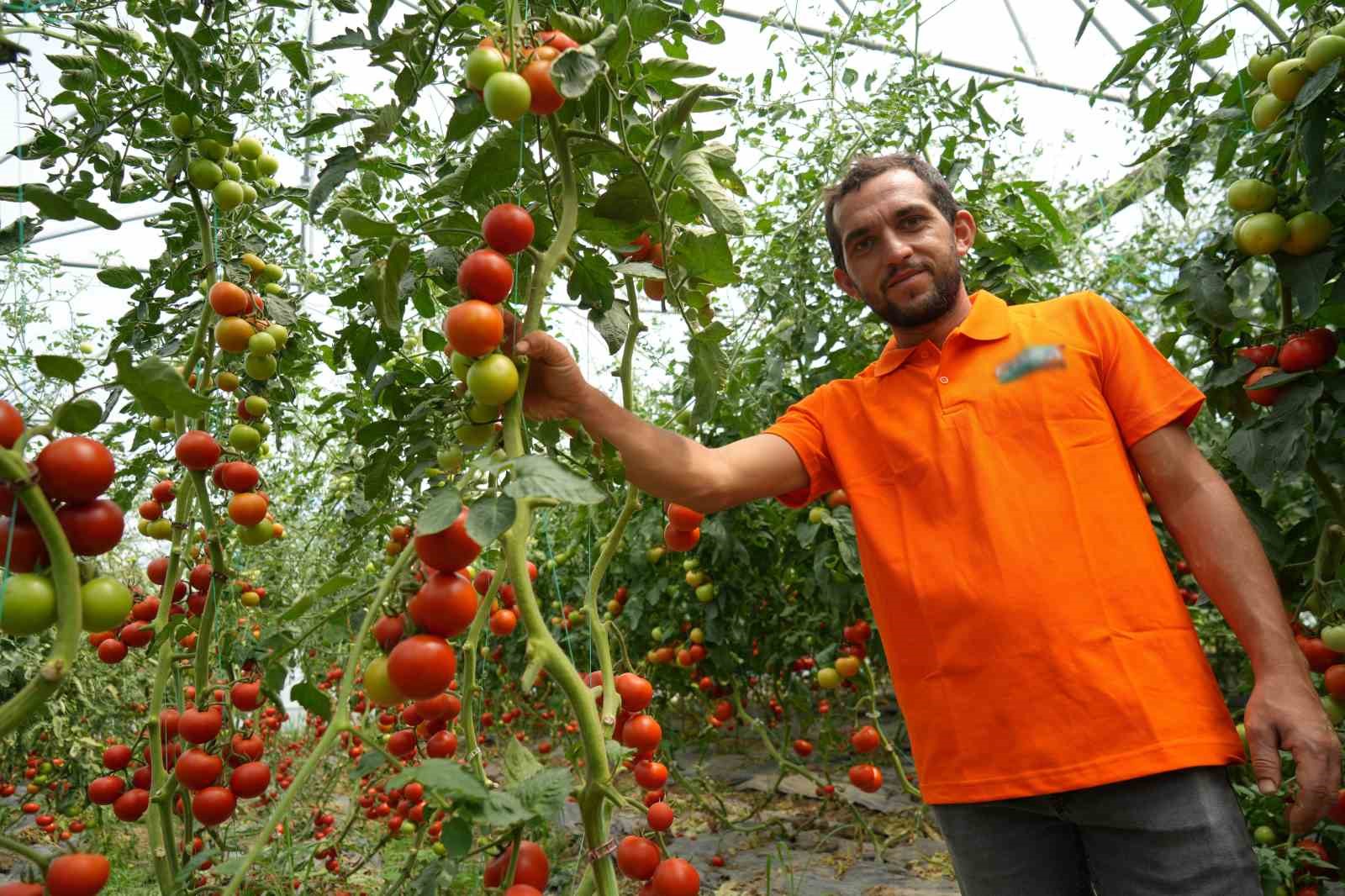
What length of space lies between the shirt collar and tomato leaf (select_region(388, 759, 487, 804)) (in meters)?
0.90

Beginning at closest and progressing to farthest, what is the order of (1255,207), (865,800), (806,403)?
1. (1255,207)
2. (806,403)
3. (865,800)

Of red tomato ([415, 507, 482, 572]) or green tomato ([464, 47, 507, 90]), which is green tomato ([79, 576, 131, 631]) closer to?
red tomato ([415, 507, 482, 572])

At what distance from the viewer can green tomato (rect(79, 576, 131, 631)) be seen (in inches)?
21.1

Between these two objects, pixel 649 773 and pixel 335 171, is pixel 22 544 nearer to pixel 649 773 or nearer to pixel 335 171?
pixel 335 171

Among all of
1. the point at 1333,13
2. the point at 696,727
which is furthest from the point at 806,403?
the point at 696,727

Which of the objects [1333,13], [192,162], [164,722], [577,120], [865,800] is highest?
[192,162]

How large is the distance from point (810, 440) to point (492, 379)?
711 mm

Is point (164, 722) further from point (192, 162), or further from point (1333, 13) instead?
point (1333, 13)

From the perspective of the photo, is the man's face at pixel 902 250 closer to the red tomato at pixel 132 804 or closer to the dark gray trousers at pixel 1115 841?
the dark gray trousers at pixel 1115 841

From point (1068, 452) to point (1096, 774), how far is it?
15.3 inches

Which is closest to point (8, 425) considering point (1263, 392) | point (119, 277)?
point (119, 277)

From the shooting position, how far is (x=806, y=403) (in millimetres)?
1400

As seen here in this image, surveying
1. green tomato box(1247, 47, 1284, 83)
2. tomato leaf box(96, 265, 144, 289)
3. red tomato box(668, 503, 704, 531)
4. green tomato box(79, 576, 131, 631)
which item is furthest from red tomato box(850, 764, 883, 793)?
green tomato box(79, 576, 131, 631)

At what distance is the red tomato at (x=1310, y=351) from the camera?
45.3 inches
